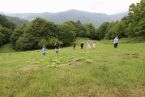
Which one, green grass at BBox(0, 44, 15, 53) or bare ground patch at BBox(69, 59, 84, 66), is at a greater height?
bare ground patch at BBox(69, 59, 84, 66)

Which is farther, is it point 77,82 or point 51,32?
point 51,32

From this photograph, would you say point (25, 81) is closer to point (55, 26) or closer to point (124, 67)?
point (124, 67)

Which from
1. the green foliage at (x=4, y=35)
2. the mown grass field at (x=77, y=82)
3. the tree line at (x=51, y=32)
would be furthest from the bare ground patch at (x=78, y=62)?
the green foliage at (x=4, y=35)

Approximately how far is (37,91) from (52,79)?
243 cm

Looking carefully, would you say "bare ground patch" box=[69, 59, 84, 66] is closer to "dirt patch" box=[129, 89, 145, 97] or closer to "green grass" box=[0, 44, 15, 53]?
"dirt patch" box=[129, 89, 145, 97]

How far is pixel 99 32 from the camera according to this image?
131375mm

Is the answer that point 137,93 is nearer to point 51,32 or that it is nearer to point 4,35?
point 51,32

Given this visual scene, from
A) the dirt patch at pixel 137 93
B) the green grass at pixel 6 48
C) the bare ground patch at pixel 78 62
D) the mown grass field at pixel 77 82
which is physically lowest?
the green grass at pixel 6 48

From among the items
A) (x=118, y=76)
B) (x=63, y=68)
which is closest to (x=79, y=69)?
(x=63, y=68)

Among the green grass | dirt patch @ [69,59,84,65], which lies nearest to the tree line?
the green grass

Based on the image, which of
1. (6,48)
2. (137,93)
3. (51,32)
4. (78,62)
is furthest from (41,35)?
(137,93)

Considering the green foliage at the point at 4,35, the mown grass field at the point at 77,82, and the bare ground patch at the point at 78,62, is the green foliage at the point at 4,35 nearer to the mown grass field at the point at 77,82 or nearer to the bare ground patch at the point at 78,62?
the bare ground patch at the point at 78,62

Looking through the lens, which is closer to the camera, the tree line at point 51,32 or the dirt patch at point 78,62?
the dirt patch at point 78,62

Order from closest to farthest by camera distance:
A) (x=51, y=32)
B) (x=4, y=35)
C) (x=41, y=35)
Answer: (x=41, y=35), (x=51, y=32), (x=4, y=35)
